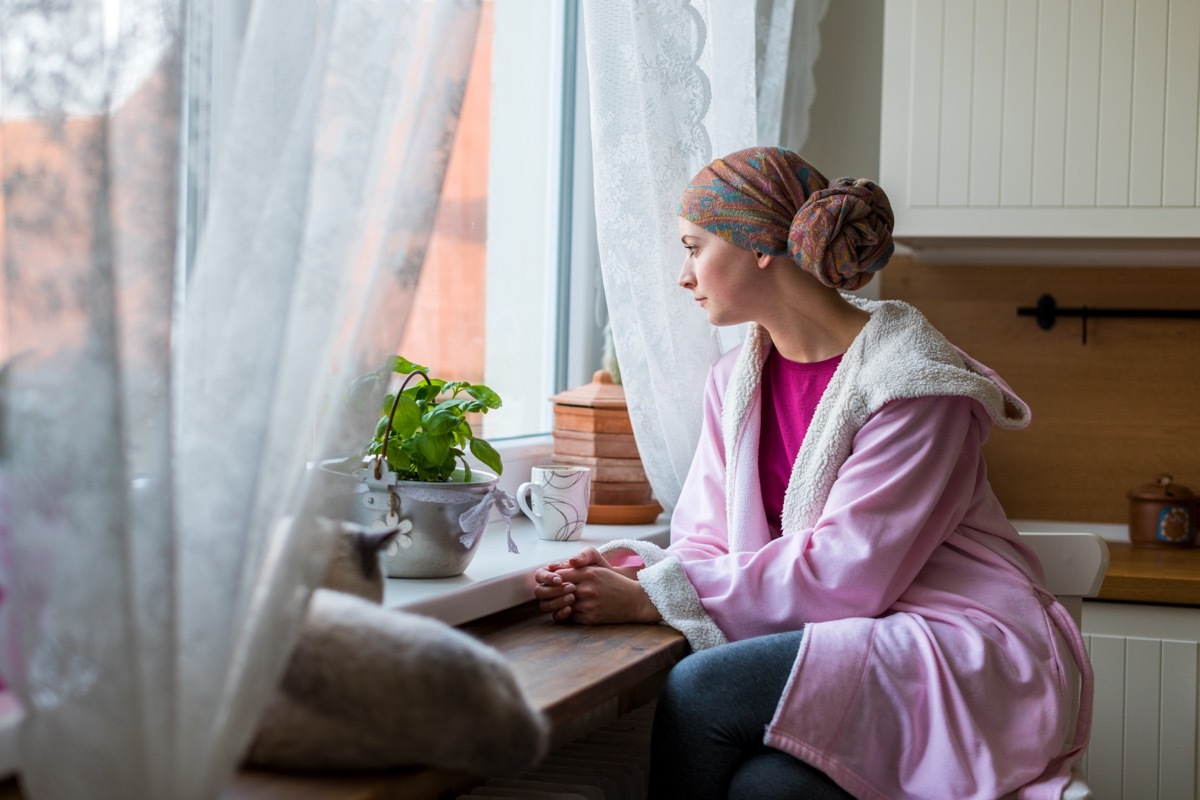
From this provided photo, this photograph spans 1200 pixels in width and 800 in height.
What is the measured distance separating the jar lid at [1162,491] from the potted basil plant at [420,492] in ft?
4.93

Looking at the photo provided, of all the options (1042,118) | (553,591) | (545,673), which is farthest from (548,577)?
(1042,118)

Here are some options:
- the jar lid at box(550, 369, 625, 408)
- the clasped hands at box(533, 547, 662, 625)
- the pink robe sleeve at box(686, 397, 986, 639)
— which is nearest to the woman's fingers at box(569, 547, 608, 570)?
the clasped hands at box(533, 547, 662, 625)

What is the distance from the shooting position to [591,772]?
63.8 inches

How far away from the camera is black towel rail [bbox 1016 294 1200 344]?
2.54 m

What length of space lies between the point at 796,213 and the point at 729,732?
2.23 feet

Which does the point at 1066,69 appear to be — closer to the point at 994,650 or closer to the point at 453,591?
the point at 994,650

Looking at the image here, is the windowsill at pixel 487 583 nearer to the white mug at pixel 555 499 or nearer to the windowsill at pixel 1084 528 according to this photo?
the white mug at pixel 555 499

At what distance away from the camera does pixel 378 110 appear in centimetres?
99

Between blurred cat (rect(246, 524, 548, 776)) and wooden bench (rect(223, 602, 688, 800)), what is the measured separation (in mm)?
18

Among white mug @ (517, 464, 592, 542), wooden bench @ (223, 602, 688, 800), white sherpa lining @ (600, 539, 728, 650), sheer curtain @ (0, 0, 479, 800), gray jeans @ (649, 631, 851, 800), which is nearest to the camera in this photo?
sheer curtain @ (0, 0, 479, 800)

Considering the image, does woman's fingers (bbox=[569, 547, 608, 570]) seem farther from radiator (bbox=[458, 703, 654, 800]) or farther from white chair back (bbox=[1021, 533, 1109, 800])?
white chair back (bbox=[1021, 533, 1109, 800])

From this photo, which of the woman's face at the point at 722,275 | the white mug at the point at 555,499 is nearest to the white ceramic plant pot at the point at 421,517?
the white mug at the point at 555,499

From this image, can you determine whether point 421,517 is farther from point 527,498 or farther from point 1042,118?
point 1042,118

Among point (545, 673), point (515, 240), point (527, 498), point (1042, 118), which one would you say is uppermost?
point (1042, 118)
